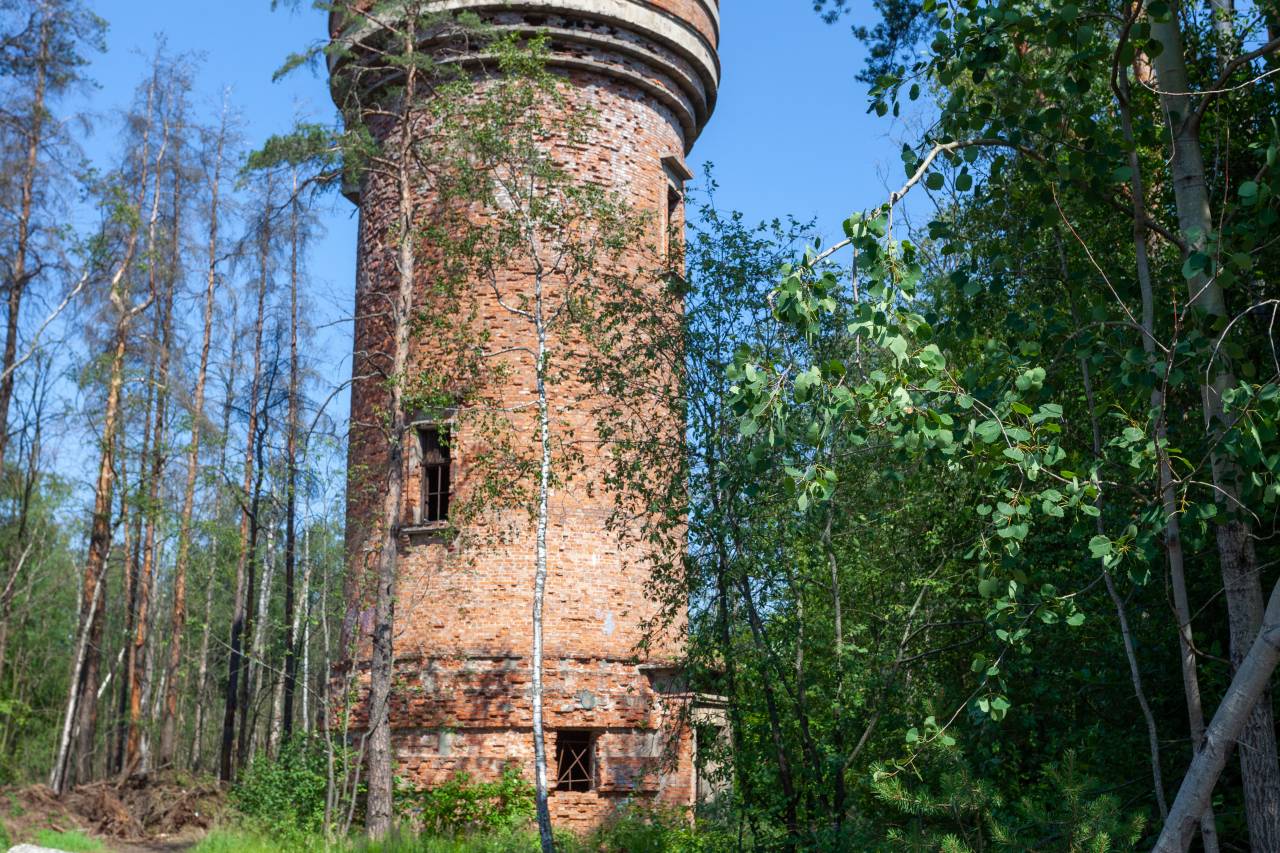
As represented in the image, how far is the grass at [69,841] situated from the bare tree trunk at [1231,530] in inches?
556

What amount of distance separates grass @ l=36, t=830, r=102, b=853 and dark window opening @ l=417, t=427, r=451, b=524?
6.06 meters

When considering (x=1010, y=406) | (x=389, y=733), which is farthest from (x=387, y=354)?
(x=1010, y=406)

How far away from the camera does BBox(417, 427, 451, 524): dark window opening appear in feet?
50.4

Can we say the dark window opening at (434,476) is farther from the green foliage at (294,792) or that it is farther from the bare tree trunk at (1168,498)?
the bare tree trunk at (1168,498)

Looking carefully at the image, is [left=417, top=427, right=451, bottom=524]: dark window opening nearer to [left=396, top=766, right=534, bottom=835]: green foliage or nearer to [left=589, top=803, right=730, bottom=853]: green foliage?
[left=396, top=766, right=534, bottom=835]: green foliage

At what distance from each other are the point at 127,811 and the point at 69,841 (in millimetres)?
2041

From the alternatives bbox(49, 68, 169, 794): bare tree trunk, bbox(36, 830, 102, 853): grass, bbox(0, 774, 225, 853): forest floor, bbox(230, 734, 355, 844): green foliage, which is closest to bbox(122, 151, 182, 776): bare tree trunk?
bbox(49, 68, 169, 794): bare tree trunk

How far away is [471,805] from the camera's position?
1369 centimetres

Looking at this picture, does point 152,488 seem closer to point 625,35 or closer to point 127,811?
point 127,811

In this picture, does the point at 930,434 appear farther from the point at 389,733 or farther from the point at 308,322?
the point at 308,322

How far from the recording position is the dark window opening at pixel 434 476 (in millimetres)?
15359

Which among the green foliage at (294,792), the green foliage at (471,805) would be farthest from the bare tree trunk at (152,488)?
the green foliage at (471,805)

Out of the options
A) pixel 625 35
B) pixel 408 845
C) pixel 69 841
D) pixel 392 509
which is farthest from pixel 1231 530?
pixel 69 841

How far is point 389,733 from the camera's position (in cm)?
1405
